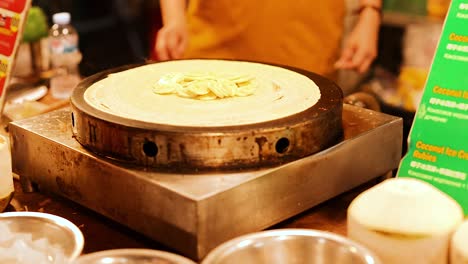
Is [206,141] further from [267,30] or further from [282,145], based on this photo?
[267,30]

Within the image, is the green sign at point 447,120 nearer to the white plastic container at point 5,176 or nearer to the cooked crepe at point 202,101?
the cooked crepe at point 202,101

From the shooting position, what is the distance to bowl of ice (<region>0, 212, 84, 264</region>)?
1.10m

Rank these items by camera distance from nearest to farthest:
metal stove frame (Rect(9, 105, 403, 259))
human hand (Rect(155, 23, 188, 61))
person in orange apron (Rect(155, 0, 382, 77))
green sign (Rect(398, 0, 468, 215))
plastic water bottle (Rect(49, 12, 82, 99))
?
metal stove frame (Rect(9, 105, 403, 259)) → green sign (Rect(398, 0, 468, 215)) → human hand (Rect(155, 23, 188, 61)) → plastic water bottle (Rect(49, 12, 82, 99)) → person in orange apron (Rect(155, 0, 382, 77))

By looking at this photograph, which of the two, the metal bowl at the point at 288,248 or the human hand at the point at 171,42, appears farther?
the human hand at the point at 171,42

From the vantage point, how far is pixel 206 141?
126 cm

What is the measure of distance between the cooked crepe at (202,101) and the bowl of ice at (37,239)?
278 millimetres

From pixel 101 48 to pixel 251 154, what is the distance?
15.6ft

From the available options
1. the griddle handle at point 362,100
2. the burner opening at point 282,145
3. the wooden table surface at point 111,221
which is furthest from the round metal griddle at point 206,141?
the griddle handle at point 362,100

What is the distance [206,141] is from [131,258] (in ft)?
1.00

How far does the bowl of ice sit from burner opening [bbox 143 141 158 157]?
0.69ft

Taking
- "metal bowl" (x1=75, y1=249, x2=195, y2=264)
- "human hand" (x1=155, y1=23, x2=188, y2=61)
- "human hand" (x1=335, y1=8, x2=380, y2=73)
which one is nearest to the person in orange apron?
"human hand" (x1=335, y1=8, x2=380, y2=73)

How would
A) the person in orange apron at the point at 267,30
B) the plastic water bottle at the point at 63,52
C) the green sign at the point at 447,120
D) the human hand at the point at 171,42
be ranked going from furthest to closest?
the person in orange apron at the point at 267,30 → the plastic water bottle at the point at 63,52 → the human hand at the point at 171,42 → the green sign at the point at 447,120

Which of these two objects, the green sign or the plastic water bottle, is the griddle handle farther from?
the plastic water bottle

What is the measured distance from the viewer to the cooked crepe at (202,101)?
1348 millimetres
